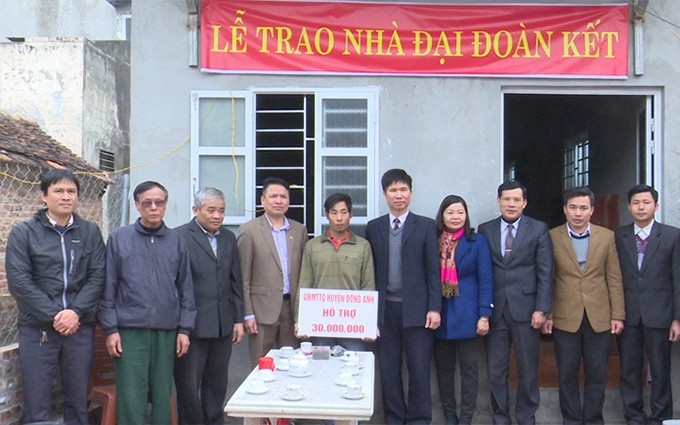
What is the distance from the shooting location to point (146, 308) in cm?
482

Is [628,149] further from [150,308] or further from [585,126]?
[150,308]

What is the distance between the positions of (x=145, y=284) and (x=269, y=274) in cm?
96

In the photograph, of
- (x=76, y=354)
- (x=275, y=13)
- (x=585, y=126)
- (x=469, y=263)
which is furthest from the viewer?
(x=585, y=126)

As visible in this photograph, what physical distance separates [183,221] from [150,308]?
134cm

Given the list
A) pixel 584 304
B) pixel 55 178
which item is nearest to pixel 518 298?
pixel 584 304

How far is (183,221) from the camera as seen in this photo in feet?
19.8

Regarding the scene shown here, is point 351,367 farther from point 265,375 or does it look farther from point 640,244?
point 640,244

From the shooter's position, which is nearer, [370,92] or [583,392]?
[583,392]

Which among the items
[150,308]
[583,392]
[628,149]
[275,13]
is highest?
[275,13]

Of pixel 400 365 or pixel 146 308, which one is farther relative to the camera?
pixel 400 365

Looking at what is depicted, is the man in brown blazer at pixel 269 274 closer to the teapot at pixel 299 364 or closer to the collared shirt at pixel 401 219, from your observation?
the collared shirt at pixel 401 219

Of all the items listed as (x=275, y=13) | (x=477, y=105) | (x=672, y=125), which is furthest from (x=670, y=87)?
(x=275, y=13)

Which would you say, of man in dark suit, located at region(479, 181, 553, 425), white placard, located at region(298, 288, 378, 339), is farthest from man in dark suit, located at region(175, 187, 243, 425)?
man in dark suit, located at region(479, 181, 553, 425)

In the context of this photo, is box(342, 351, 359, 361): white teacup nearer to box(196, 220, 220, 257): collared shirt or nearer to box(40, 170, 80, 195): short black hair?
box(196, 220, 220, 257): collared shirt
